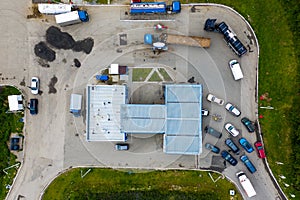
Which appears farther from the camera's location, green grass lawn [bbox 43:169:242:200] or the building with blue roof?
green grass lawn [bbox 43:169:242:200]

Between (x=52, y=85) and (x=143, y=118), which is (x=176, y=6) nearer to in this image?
(x=143, y=118)

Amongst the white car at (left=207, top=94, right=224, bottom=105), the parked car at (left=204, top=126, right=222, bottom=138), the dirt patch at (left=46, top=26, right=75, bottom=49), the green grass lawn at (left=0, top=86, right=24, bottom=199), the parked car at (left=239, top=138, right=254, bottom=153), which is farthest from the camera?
the dirt patch at (left=46, top=26, right=75, bottom=49)

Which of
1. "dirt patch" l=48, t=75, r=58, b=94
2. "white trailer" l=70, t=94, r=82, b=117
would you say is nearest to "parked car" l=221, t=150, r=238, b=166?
"white trailer" l=70, t=94, r=82, b=117

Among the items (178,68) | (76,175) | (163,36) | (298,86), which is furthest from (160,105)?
(298,86)

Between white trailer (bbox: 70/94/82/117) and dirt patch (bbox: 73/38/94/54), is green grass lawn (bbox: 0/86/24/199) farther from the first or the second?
dirt patch (bbox: 73/38/94/54)

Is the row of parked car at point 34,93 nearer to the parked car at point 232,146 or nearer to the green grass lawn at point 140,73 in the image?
the green grass lawn at point 140,73

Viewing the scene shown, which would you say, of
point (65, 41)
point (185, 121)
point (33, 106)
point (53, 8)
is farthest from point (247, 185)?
point (53, 8)
